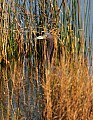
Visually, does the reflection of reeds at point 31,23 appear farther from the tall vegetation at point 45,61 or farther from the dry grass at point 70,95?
the dry grass at point 70,95

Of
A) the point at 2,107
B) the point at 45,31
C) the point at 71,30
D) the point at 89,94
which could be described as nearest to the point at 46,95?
the point at 89,94

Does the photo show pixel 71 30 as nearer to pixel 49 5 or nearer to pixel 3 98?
pixel 49 5

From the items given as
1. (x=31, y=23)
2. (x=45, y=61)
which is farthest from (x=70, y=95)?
(x=31, y=23)

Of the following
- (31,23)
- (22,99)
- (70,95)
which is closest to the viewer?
(70,95)

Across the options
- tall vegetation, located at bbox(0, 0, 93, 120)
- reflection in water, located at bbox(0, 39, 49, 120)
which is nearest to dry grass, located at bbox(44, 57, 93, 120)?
tall vegetation, located at bbox(0, 0, 93, 120)

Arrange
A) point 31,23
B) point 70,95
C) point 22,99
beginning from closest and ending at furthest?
point 70,95
point 22,99
point 31,23

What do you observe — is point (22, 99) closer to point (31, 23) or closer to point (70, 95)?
point (70, 95)

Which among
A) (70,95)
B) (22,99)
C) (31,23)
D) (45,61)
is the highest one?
(31,23)

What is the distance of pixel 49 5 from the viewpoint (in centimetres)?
461

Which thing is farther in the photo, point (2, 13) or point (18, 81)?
point (2, 13)

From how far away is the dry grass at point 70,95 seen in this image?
2736mm

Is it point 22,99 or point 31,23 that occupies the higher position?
point 31,23

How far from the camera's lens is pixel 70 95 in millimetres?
2828

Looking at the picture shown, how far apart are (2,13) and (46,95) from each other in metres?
1.82
